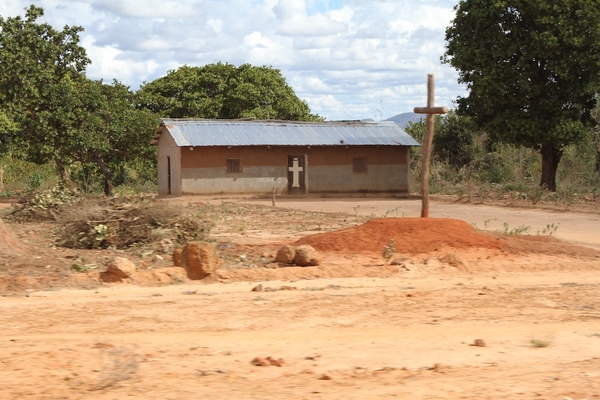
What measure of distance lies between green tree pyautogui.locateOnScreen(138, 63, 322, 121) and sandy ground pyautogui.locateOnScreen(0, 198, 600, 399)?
3112cm

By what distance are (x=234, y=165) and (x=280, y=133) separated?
251cm

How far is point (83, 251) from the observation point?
13750 mm

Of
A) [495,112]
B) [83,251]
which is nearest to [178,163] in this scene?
[495,112]

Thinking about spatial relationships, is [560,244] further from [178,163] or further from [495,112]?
[178,163]

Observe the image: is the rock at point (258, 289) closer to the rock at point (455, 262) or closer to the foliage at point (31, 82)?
the rock at point (455, 262)

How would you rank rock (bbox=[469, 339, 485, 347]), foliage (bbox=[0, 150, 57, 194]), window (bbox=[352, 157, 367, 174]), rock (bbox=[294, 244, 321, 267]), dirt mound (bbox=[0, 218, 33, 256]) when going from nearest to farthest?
rock (bbox=[469, 339, 485, 347]) < dirt mound (bbox=[0, 218, 33, 256]) < rock (bbox=[294, 244, 321, 267]) < window (bbox=[352, 157, 367, 174]) < foliage (bbox=[0, 150, 57, 194])

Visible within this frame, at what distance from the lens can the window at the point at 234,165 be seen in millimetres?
33125

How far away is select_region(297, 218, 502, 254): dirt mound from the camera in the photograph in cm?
1444

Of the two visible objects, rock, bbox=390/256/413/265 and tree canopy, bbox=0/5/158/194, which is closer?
rock, bbox=390/256/413/265

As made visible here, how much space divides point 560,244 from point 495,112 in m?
→ 16.7

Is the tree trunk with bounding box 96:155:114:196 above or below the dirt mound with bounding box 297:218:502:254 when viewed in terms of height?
above

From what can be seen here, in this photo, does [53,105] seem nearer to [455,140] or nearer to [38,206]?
[38,206]

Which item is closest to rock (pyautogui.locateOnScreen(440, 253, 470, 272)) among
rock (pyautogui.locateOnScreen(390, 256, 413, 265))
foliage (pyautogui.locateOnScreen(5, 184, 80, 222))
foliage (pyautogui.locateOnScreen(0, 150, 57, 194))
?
rock (pyautogui.locateOnScreen(390, 256, 413, 265))

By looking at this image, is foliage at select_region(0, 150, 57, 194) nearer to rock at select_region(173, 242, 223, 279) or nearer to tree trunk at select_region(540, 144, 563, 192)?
tree trunk at select_region(540, 144, 563, 192)
